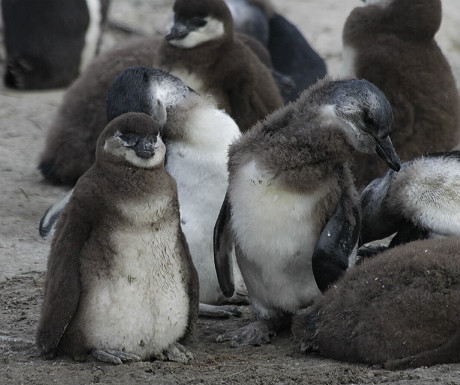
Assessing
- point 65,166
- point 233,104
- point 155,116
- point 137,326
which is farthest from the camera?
point 65,166

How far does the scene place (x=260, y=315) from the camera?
4449 mm

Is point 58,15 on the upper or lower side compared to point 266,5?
lower

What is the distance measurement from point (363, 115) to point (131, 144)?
1.06m

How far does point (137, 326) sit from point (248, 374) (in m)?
0.49

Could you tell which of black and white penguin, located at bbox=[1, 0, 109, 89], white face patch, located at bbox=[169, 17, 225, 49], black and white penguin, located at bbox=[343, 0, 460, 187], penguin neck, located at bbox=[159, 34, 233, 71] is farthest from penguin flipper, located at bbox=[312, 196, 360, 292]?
black and white penguin, located at bbox=[1, 0, 109, 89]

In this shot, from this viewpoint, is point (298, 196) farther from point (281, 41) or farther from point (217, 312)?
point (281, 41)

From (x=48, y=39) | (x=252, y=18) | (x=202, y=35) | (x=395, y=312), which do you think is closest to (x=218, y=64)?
(x=202, y=35)

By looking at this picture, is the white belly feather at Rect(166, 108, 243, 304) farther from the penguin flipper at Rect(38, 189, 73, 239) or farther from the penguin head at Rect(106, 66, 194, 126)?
the penguin flipper at Rect(38, 189, 73, 239)

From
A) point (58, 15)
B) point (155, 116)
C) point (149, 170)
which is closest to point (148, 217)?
point (149, 170)

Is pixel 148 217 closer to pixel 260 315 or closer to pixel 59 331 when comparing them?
pixel 59 331

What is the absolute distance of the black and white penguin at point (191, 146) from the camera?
189 inches

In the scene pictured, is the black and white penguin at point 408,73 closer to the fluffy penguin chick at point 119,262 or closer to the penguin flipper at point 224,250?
the penguin flipper at point 224,250

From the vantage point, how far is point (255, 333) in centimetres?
434

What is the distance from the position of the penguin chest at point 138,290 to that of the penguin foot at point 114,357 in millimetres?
33
